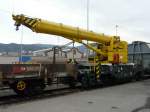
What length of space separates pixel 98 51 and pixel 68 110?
966 cm

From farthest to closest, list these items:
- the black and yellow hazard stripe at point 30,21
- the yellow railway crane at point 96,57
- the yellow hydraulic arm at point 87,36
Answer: the yellow railway crane at point 96,57 < the yellow hydraulic arm at point 87,36 < the black and yellow hazard stripe at point 30,21

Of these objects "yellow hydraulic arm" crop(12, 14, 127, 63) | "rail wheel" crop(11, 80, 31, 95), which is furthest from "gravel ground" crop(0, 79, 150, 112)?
"yellow hydraulic arm" crop(12, 14, 127, 63)

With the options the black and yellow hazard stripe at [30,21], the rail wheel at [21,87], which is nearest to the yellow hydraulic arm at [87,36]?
the black and yellow hazard stripe at [30,21]

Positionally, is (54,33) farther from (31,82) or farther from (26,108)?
(26,108)

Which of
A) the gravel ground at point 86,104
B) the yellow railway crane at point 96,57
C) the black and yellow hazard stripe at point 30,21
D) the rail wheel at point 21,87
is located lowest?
the gravel ground at point 86,104

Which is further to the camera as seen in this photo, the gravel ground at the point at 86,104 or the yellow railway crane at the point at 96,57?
the yellow railway crane at the point at 96,57

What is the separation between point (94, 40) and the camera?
19.6 meters

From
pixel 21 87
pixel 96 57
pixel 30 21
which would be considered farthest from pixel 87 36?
pixel 21 87

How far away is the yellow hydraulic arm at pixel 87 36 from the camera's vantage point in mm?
14945

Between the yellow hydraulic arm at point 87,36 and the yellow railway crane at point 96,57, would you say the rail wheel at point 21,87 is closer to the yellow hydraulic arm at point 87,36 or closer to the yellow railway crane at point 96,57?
the yellow railway crane at point 96,57

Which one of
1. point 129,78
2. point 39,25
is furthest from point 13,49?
point 39,25

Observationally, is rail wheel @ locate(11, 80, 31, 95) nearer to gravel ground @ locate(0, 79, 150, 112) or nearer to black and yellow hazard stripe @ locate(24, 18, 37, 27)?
gravel ground @ locate(0, 79, 150, 112)

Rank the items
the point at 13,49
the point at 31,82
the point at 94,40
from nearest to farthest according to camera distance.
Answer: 1. the point at 31,82
2. the point at 94,40
3. the point at 13,49

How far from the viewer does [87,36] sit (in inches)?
731
